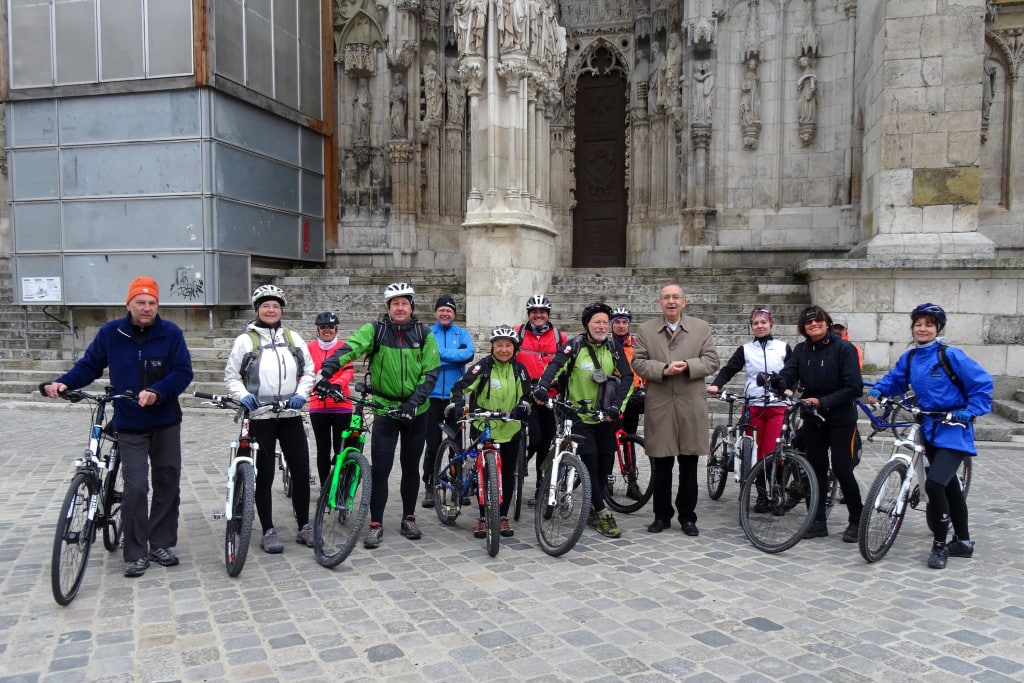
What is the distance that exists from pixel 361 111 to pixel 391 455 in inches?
575

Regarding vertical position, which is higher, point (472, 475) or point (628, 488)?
point (472, 475)

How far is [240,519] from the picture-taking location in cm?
486

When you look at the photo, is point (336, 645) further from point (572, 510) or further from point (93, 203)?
point (93, 203)

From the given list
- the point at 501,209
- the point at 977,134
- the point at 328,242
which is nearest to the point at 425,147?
the point at 328,242

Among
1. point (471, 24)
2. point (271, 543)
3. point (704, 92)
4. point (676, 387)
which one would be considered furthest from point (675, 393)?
point (704, 92)

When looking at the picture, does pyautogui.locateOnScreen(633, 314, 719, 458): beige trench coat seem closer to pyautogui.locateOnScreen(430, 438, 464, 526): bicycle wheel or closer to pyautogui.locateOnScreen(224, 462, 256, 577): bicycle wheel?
pyautogui.locateOnScreen(430, 438, 464, 526): bicycle wheel

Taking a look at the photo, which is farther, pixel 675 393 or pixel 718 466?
pixel 718 466

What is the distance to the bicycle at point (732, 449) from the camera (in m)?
6.32

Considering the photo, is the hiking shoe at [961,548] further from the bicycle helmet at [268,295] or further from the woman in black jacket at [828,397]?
the bicycle helmet at [268,295]

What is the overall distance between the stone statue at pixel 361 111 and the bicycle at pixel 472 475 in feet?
44.9

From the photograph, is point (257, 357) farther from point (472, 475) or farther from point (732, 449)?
point (732, 449)

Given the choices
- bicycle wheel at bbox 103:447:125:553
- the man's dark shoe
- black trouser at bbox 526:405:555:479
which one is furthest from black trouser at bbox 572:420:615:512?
bicycle wheel at bbox 103:447:125:553

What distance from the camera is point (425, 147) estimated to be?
729 inches

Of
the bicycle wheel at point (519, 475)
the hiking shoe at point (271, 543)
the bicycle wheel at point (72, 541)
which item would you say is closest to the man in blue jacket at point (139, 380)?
the bicycle wheel at point (72, 541)
